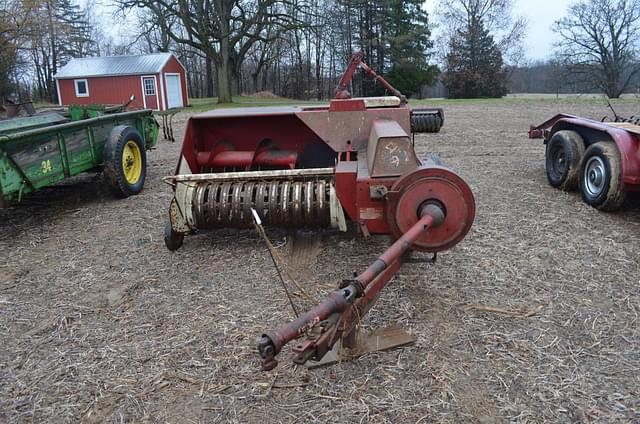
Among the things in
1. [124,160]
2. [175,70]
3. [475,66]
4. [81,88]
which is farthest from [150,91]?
[475,66]

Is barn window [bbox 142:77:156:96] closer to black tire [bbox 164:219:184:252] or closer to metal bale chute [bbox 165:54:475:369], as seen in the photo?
metal bale chute [bbox 165:54:475:369]

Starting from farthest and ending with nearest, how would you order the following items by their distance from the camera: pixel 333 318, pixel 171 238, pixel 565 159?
pixel 565 159 → pixel 171 238 → pixel 333 318

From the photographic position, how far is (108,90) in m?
28.0

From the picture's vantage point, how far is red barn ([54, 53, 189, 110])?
2731 centimetres

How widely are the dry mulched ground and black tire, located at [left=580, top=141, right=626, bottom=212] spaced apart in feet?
0.50

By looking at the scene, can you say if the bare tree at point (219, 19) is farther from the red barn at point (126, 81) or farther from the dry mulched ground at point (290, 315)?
the dry mulched ground at point (290, 315)

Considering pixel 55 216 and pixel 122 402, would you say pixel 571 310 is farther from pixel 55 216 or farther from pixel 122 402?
pixel 55 216

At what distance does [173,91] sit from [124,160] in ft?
76.6

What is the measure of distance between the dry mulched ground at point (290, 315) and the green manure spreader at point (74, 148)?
63 centimetres

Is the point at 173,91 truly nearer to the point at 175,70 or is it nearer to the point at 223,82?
the point at 175,70

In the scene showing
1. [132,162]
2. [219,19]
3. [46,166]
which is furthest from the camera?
→ [219,19]

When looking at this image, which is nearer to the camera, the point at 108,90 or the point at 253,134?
the point at 253,134

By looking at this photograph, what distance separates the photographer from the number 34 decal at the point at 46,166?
5164mm

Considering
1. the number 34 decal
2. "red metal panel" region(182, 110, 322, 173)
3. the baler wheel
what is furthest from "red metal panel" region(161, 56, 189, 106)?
the baler wheel
